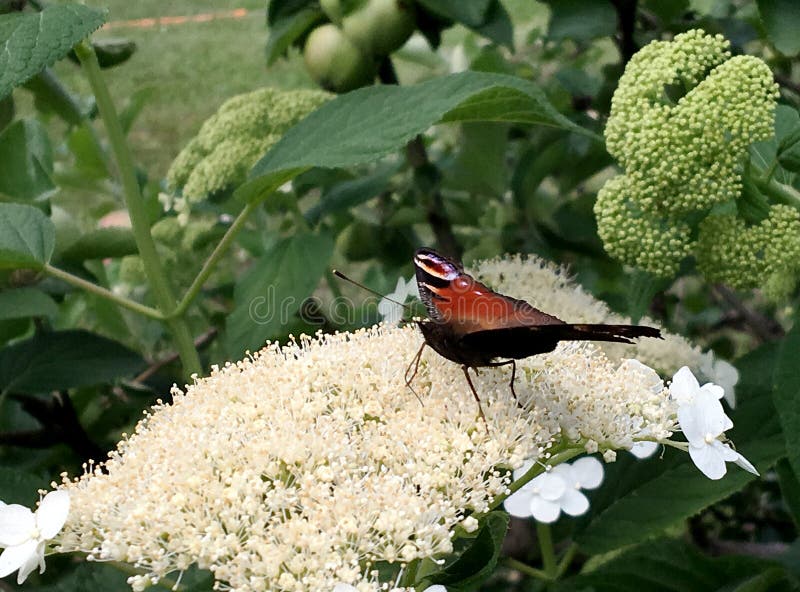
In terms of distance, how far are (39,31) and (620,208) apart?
735mm

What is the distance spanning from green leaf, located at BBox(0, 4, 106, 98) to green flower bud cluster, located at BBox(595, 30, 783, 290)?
2.13ft

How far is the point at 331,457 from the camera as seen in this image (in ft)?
3.06

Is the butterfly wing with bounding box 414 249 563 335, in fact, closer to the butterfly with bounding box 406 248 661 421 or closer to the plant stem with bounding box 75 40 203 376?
the butterfly with bounding box 406 248 661 421

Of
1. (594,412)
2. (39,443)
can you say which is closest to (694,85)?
(594,412)

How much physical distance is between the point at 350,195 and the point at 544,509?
0.75 meters

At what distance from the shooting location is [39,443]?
5.83 ft

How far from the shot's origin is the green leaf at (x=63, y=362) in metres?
1.66

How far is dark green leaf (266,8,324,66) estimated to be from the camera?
1786mm

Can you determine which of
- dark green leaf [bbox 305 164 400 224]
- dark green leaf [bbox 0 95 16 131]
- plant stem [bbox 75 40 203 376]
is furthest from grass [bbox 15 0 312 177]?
plant stem [bbox 75 40 203 376]

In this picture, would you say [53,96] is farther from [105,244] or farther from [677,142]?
[677,142]

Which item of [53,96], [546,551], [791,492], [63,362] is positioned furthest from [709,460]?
[53,96]

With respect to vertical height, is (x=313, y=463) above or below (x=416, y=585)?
above

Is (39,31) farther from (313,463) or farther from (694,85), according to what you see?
(694,85)

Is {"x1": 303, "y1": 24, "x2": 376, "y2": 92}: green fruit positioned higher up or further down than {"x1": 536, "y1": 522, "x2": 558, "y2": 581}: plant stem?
higher up
